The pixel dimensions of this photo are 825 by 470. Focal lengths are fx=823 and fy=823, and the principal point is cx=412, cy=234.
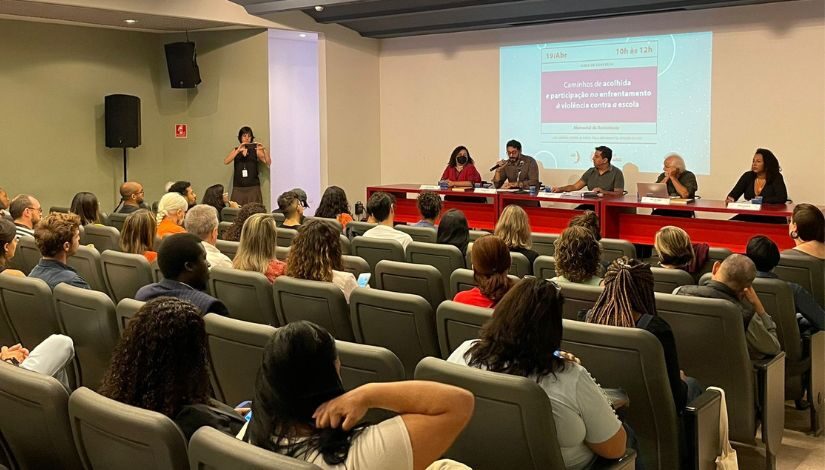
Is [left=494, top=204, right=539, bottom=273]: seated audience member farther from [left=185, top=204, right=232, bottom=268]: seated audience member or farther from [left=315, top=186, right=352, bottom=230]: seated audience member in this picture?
[left=315, top=186, right=352, bottom=230]: seated audience member

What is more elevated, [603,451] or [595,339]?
[595,339]

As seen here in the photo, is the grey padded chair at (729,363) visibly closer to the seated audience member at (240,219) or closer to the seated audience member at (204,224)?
the seated audience member at (204,224)

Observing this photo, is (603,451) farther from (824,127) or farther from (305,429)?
(824,127)

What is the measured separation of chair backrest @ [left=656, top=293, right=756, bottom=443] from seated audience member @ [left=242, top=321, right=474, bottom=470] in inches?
72.2

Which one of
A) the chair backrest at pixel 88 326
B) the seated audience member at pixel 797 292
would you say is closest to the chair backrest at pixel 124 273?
the chair backrest at pixel 88 326

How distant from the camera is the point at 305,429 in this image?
74.3 inches

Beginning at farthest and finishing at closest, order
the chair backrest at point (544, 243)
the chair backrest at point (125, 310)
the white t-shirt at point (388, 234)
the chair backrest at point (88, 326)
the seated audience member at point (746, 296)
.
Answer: the chair backrest at point (544, 243) → the white t-shirt at point (388, 234) → the seated audience member at point (746, 296) → the chair backrest at point (88, 326) → the chair backrest at point (125, 310)

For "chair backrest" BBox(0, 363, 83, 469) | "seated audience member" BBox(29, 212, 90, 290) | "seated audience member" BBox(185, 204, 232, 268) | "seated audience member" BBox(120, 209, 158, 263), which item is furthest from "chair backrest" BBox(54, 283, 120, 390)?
"seated audience member" BBox(120, 209, 158, 263)

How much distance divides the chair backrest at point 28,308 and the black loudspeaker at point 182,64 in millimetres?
7787

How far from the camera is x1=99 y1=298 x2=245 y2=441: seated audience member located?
7.09 ft

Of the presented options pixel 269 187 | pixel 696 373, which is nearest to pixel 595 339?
pixel 696 373

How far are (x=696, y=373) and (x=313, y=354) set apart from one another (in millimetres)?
2272

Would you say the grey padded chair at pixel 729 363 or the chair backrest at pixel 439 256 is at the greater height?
the chair backrest at pixel 439 256

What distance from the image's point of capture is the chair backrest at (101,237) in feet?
19.9
